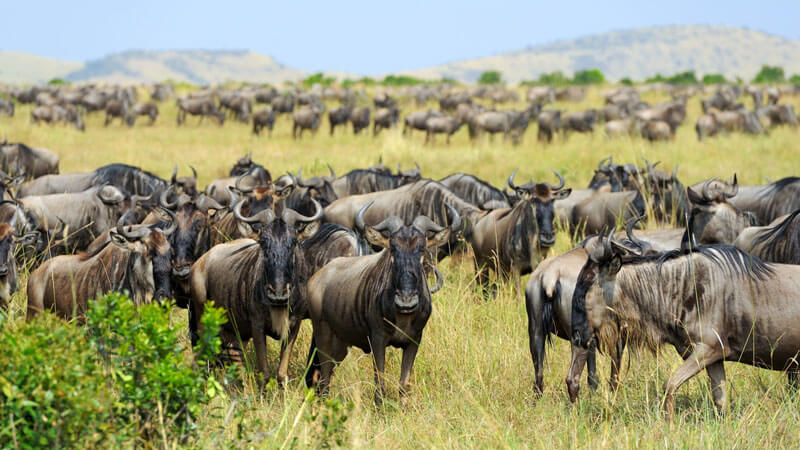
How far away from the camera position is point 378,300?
511 cm

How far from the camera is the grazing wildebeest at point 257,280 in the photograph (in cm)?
532

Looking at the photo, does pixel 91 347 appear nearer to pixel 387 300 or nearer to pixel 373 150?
pixel 387 300

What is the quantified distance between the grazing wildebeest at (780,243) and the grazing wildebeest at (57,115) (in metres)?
24.5

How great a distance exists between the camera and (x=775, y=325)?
15.4ft

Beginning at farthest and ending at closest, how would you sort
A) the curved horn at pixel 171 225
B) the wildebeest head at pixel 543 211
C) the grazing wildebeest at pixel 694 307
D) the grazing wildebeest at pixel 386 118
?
the grazing wildebeest at pixel 386 118 → the wildebeest head at pixel 543 211 → the curved horn at pixel 171 225 → the grazing wildebeest at pixel 694 307

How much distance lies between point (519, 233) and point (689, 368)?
3545 mm

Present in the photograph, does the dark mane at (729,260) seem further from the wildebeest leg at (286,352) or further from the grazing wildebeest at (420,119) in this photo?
the grazing wildebeest at (420,119)

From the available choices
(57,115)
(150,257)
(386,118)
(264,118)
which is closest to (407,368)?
(150,257)

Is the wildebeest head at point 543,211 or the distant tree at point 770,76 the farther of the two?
the distant tree at point 770,76

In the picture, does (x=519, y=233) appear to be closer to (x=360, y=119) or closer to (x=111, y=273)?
(x=111, y=273)

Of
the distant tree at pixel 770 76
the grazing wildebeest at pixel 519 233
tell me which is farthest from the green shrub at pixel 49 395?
the distant tree at pixel 770 76

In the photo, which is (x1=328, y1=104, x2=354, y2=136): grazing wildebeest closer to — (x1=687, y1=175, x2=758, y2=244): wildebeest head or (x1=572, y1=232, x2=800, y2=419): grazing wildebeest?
(x1=687, y1=175, x2=758, y2=244): wildebeest head

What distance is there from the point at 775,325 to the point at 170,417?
3.23 m

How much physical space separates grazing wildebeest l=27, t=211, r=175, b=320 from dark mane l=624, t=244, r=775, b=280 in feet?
10.1
